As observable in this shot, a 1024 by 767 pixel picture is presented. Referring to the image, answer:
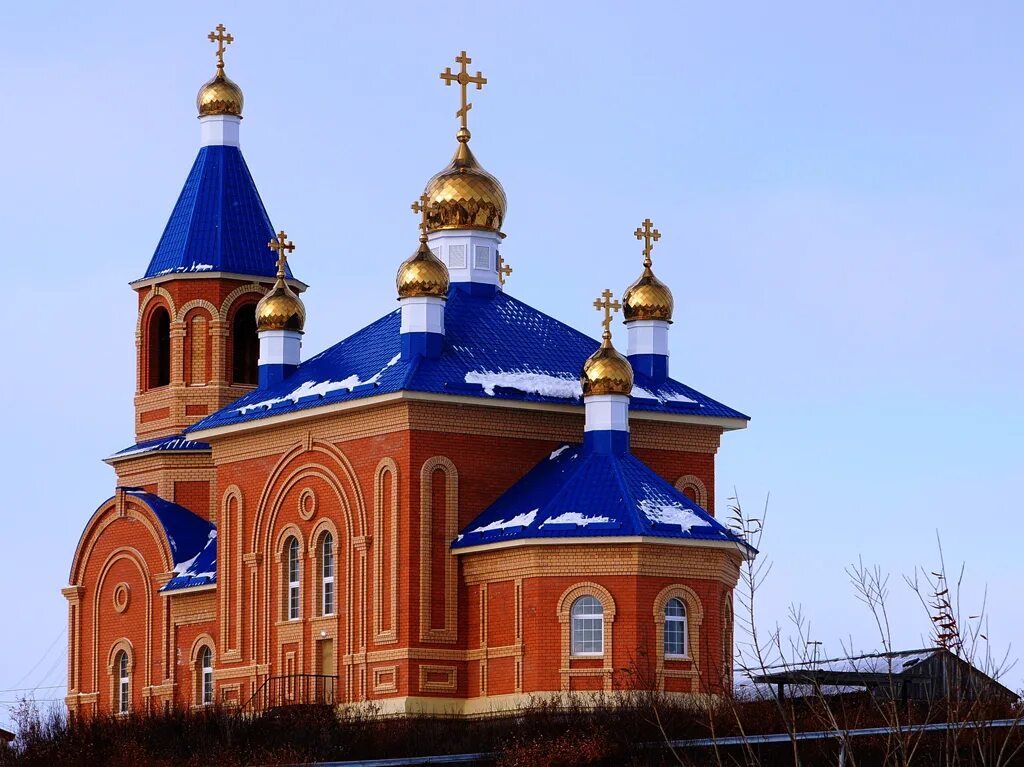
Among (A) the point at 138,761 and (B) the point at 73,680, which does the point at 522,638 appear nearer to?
(A) the point at 138,761

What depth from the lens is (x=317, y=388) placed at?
38.8 metres

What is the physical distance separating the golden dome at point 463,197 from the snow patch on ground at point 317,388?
3.21 m

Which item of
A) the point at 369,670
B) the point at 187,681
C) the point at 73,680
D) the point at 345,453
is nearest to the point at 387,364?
the point at 345,453

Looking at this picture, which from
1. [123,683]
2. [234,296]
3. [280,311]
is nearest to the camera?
[280,311]

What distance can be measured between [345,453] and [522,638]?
4.14 meters

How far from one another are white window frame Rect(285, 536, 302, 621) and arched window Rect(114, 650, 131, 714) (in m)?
5.30

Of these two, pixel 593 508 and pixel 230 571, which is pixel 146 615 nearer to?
pixel 230 571

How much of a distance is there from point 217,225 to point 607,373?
10019 millimetres

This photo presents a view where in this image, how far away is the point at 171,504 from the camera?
43.2 meters

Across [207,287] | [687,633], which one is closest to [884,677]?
[687,633]

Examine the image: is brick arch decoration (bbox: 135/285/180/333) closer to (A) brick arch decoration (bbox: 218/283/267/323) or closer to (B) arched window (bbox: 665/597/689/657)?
(A) brick arch decoration (bbox: 218/283/267/323)

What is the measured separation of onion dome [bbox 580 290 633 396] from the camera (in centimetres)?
3722

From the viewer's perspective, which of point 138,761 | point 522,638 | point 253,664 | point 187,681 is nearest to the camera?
point 138,761

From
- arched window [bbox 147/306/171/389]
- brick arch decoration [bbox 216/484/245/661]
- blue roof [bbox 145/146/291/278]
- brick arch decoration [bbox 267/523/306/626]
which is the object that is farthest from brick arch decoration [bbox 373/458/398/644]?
arched window [bbox 147/306/171/389]
